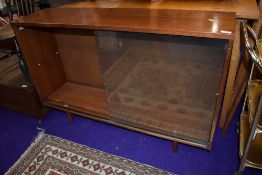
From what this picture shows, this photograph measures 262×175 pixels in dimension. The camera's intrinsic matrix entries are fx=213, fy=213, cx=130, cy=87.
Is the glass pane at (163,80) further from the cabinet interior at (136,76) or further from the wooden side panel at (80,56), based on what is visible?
the wooden side panel at (80,56)

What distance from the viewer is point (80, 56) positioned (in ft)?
5.14

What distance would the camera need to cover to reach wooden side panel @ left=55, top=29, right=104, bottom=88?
1.47 meters

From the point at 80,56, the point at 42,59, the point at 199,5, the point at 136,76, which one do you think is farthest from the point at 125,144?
the point at 199,5

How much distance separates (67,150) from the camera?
1.40m

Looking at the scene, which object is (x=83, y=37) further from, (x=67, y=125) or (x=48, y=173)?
(x=48, y=173)

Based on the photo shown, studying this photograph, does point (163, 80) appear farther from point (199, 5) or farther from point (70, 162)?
point (70, 162)

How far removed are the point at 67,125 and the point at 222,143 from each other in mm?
1089

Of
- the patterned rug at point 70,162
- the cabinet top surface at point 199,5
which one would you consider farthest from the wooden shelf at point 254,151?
the cabinet top surface at point 199,5

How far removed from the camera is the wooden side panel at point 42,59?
1.33 metres

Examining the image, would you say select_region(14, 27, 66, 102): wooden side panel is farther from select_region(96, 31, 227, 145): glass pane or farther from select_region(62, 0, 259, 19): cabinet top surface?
select_region(96, 31, 227, 145): glass pane

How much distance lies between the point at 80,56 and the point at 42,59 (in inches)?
10.2

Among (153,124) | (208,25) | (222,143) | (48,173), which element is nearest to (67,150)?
(48,173)

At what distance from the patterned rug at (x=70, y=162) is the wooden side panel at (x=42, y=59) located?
359mm

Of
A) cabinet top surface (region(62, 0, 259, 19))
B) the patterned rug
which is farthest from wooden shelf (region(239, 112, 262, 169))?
cabinet top surface (region(62, 0, 259, 19))
